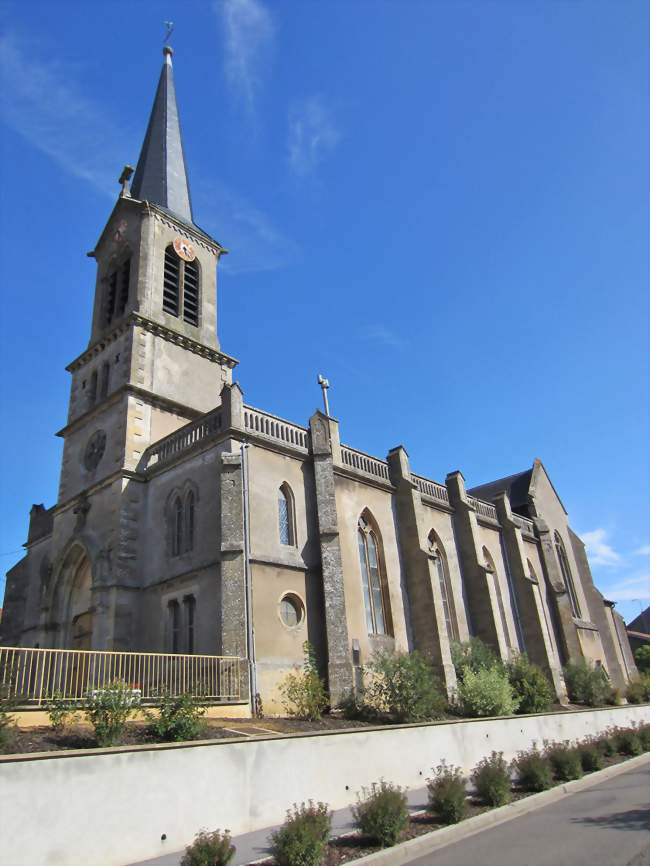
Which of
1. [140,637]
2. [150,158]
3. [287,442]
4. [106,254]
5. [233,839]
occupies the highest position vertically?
[150,158]

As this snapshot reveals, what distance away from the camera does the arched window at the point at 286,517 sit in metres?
19.3

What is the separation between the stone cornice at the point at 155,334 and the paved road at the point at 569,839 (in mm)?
20896

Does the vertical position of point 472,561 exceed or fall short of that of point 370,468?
it falls short

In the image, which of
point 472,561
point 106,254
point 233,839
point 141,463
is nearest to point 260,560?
point 141,463

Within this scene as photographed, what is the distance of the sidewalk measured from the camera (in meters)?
8.41

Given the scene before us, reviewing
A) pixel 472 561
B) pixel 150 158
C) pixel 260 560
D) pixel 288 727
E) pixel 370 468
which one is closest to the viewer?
pixel 288 727

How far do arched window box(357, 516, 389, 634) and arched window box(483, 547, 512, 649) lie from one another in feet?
21.4

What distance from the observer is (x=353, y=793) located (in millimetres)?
11859

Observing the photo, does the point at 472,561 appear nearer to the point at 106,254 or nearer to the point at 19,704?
the point at 19,704

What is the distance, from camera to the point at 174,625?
18828 mm

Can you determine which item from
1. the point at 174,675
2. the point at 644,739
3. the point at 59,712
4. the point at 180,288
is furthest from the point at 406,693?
the point at 180,288

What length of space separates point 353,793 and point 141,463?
45.9 feet

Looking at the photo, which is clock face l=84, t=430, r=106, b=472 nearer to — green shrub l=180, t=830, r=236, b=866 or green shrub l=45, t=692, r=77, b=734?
green shrub l=45, t=692, r=77, b=734

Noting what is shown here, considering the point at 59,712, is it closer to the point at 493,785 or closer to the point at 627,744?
the point at 493,785
